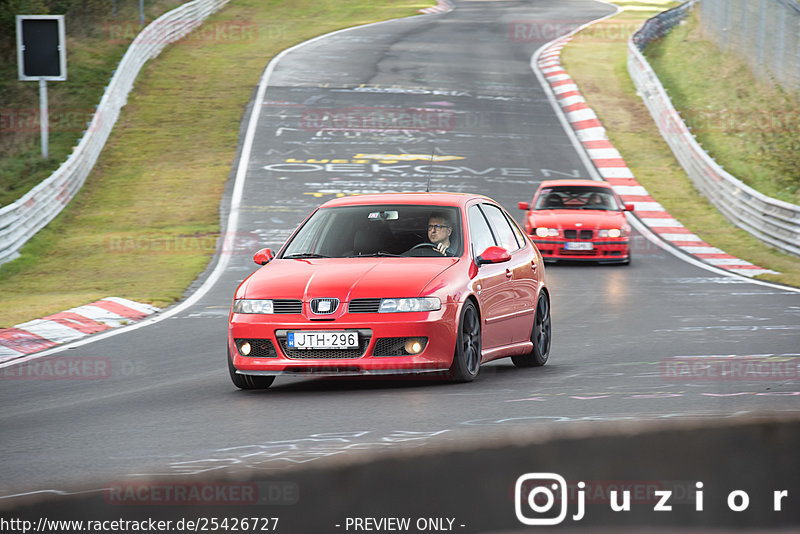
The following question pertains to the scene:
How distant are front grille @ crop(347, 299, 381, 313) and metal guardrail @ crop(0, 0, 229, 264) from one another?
12579mm

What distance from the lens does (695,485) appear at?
5363 mm

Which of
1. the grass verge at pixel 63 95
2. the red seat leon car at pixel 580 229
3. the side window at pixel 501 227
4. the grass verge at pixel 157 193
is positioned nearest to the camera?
the side window at pixel 501 227

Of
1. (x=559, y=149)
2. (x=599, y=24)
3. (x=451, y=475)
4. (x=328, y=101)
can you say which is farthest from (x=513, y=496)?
(x=599, y=24)

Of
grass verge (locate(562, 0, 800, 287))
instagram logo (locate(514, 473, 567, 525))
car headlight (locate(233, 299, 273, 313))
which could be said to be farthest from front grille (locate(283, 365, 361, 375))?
grass verge (locate(562, 0, 800, 287))

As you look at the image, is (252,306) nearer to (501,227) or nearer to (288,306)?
(288,306)

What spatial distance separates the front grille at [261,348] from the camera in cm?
911

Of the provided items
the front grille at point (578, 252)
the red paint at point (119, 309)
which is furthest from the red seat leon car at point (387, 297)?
the front grille at point (578, 252)

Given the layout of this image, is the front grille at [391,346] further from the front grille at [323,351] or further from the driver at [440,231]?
the driver at [440,231]

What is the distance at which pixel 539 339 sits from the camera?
11.0 m

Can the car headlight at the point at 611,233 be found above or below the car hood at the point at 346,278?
below

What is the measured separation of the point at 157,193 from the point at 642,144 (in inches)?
544

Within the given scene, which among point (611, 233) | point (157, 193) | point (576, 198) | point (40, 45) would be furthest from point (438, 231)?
point (157, 193)

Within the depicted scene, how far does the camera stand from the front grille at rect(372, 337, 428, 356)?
8961 millimetres

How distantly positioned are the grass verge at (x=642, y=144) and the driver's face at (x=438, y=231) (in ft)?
33.4
